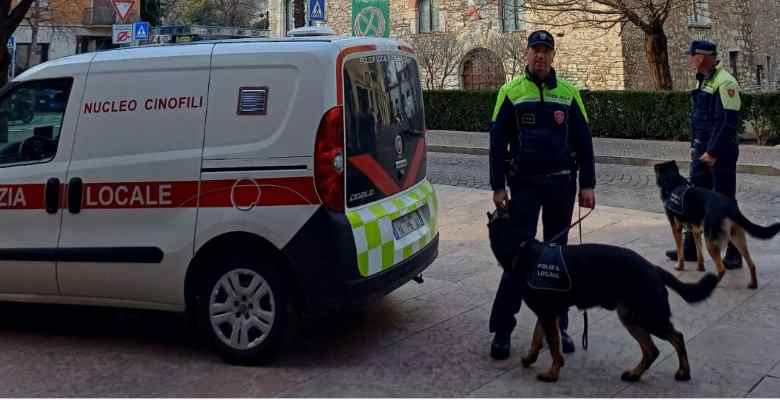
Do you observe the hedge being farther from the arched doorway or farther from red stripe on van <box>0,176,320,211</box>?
red stripe on van <box>0,176,320,211</box>

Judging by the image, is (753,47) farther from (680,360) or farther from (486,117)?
(680,360)

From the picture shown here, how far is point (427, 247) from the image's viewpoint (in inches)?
Answer: 206

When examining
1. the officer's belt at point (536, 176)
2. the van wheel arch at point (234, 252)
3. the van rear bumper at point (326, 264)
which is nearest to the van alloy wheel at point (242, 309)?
the van wheel arch at point (234, 252)

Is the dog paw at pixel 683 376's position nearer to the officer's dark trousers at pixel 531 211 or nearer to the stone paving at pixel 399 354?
the stone paving at pixel 399 354

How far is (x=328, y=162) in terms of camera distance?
432 centimetres

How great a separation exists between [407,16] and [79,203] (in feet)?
95.7

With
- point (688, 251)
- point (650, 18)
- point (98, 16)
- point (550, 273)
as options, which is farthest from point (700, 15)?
point (98, 16)

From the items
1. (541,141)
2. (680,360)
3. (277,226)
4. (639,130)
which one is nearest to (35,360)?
(277,226)

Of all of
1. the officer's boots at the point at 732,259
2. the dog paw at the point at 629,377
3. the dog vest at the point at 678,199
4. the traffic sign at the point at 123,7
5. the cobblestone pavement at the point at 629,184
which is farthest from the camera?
the traffic sign at the point at 123,7

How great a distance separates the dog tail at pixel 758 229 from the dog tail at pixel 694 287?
1.87 meters

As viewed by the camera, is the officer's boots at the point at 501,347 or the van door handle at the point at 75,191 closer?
the officer's boots at the point at 501,347

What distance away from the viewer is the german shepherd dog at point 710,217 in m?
5.88

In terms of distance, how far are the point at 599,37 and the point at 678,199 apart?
2156 cm

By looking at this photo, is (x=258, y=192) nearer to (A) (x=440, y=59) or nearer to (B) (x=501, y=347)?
(B) (x=501, y=347)
